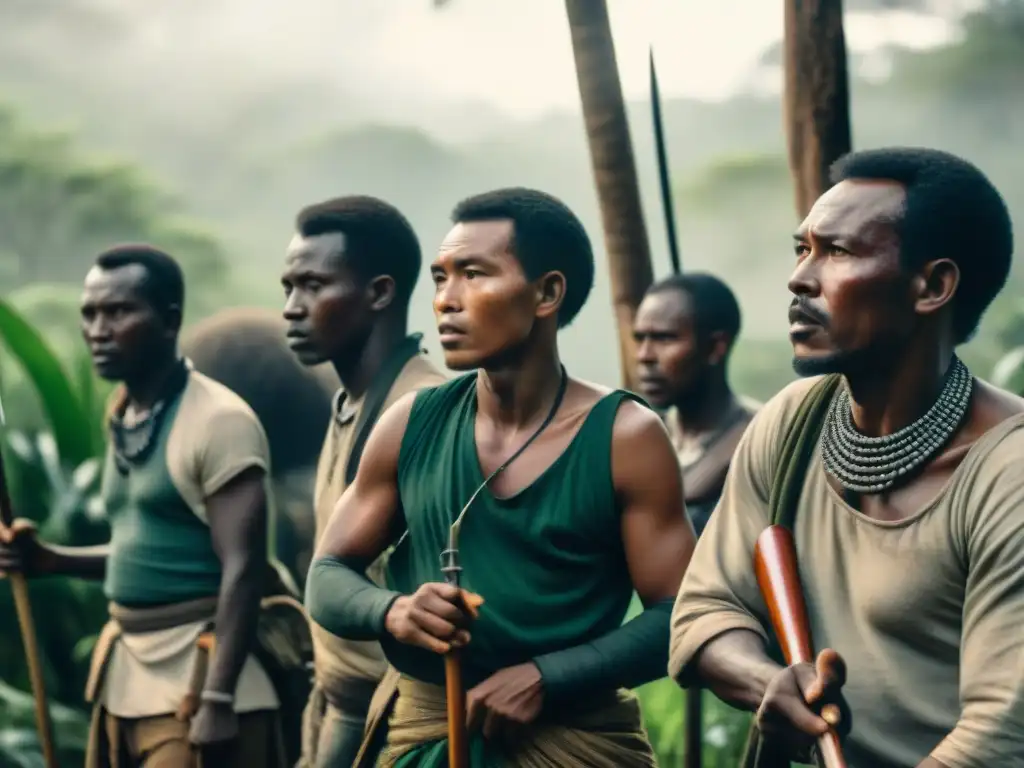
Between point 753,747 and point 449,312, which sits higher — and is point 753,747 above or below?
below

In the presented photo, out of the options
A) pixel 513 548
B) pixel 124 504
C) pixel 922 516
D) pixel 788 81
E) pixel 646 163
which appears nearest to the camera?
pixel 922 516

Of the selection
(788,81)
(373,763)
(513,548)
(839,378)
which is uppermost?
(788,81)

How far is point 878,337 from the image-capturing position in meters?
3.00

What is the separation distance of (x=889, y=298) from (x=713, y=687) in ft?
2.52

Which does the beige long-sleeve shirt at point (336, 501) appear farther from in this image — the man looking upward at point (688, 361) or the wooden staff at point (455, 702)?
the man looking upward at point (688, 361)

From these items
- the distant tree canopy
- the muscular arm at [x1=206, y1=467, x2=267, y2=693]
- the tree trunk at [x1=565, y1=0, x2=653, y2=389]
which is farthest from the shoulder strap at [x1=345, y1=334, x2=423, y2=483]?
the distant tree canopy

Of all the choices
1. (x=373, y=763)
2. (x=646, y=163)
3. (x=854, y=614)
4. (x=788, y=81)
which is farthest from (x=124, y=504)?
(x=646, y=163)

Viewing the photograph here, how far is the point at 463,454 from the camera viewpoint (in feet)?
12.0

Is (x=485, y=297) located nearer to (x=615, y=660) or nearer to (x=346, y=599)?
(x=346, y=599)

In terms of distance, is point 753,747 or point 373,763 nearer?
point 753,747

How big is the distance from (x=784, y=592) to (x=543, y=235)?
1109 millimetres

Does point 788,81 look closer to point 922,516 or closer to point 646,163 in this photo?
point 922,516

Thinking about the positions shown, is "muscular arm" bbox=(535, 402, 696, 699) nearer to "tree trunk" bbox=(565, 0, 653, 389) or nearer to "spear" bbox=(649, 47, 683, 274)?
"spear" bbox=(649, 47, 683, 274)

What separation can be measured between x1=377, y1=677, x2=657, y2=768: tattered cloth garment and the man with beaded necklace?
427 mm
